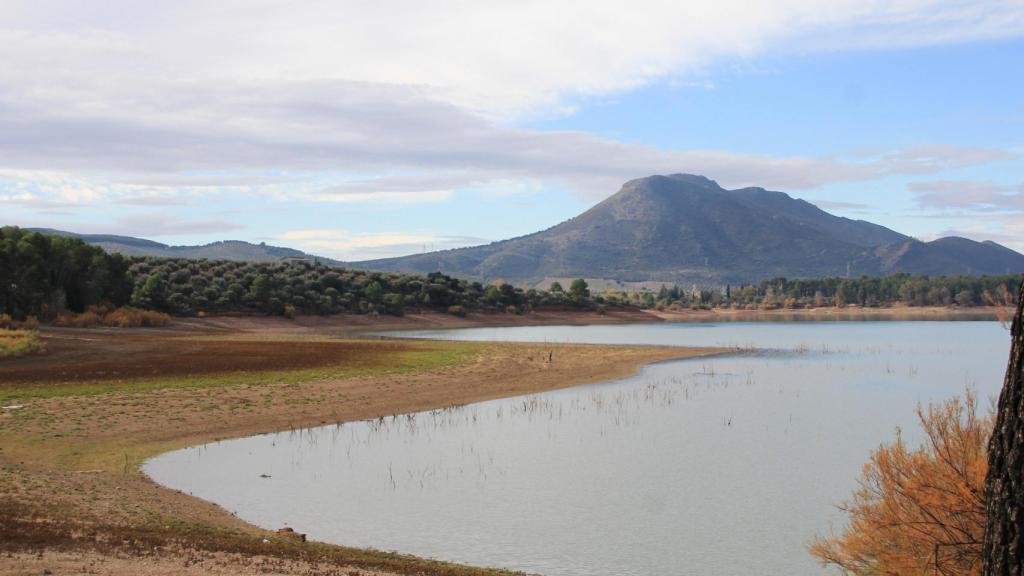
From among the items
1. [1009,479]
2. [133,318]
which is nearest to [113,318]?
[133,318]

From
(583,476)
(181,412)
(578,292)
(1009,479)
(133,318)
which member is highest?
(578,292)

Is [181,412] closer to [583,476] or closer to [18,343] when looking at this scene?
[583,476]

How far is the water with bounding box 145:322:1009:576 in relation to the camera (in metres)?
15.6

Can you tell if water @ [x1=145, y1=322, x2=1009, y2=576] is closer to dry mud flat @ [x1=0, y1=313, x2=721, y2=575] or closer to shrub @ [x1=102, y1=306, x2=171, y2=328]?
dry mud flat @ [x1=0, y1=313, x2=721, y2=575]

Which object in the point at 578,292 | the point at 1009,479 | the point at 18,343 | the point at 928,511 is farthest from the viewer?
the point at 578,292

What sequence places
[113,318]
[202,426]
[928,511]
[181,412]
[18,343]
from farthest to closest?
1. [113,318]
2. [18,343]
3. [181,412]
4. [202,426]
5. [928,511]

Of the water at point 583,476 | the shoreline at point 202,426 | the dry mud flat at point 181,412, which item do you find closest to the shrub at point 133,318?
the dry mud flat at point 181,412

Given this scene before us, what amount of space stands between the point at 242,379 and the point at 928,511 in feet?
99.2

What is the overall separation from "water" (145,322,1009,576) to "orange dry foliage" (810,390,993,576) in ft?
9.86

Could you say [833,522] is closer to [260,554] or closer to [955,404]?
[955,404]

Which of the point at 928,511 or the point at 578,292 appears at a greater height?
the point at 578,292

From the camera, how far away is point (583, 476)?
21578 mm

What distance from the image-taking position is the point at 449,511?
17.9m

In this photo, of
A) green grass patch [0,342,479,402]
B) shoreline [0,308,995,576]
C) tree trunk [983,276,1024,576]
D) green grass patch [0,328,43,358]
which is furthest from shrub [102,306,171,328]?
tree trunk [983,276,1024,576]
